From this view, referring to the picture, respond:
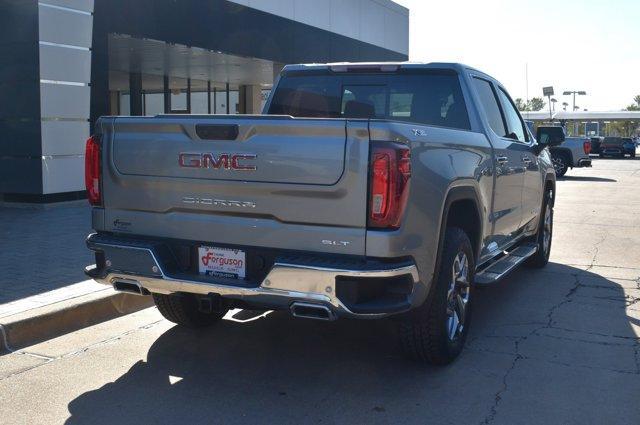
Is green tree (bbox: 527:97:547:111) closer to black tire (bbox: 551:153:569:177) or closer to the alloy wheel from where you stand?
black tire (bbox: 551:153:569:177)

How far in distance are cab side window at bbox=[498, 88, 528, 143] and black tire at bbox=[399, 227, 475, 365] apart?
2.37 m

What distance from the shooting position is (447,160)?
4691 millimetres

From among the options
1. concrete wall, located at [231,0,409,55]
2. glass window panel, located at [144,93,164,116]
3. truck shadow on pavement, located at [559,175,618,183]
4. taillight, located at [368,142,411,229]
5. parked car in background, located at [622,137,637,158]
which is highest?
concrete wall, located at [231,0,409,55]

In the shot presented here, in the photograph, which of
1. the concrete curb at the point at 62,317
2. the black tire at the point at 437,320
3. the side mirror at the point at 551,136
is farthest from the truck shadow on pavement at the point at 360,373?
the side mirror at the point at 551,136

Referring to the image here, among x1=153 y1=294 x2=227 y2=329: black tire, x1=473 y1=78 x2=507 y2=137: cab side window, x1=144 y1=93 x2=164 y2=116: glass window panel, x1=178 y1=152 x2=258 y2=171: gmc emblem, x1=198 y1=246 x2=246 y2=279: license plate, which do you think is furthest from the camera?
x1=144 y1=93 x2=164 y2=116: glass window panel

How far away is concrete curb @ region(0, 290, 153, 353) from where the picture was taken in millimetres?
5359

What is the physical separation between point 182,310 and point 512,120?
381 cm

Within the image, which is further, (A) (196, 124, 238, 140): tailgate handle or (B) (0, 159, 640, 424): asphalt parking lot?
(A) (196, 124, 238, 140): tailgate handle

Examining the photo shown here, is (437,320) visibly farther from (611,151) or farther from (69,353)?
(611,151)

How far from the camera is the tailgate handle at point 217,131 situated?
171 inches

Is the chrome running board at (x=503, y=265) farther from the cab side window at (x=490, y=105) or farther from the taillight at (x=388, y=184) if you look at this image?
the taillight at (x=388, y=184)

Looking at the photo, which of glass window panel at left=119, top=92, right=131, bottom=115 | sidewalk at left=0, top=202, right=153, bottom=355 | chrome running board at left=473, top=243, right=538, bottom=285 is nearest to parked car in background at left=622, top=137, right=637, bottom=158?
glass window panel at left=119, top=92, right=131, bottom=115

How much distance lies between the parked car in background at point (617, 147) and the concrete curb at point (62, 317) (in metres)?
45.4

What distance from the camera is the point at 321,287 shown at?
4.09m
